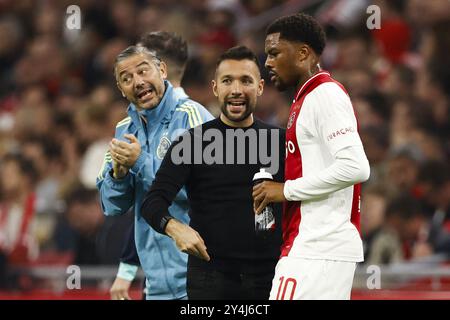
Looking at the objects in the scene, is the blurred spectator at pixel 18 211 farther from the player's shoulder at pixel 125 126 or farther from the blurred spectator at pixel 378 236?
the player's shoulder at pixel 125 126

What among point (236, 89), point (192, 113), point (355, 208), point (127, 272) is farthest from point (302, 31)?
point (127, 272)

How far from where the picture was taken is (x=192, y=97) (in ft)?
29.9

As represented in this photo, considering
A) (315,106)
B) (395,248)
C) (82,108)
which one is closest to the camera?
(315,106)

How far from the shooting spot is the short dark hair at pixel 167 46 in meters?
5.49

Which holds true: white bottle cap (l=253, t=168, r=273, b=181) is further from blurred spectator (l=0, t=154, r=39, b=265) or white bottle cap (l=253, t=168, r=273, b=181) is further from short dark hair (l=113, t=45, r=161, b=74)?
blurred spectator (l=0, t=154, r=39, b=265)

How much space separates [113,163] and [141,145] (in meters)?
0.23

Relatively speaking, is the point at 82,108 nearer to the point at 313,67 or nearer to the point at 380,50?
the point at 380,50

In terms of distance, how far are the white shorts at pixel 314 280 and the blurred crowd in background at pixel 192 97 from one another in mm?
2548

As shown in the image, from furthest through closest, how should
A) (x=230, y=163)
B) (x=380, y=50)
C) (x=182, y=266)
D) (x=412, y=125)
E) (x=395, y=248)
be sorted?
(x=380, y=50) → (x=412, y=125) → (x=395, y=248) → (x=182, y=266) → (x=230, y=163)

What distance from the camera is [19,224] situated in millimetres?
9047

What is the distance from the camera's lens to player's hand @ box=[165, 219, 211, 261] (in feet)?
13.8

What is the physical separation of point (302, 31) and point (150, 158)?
1.00 m
